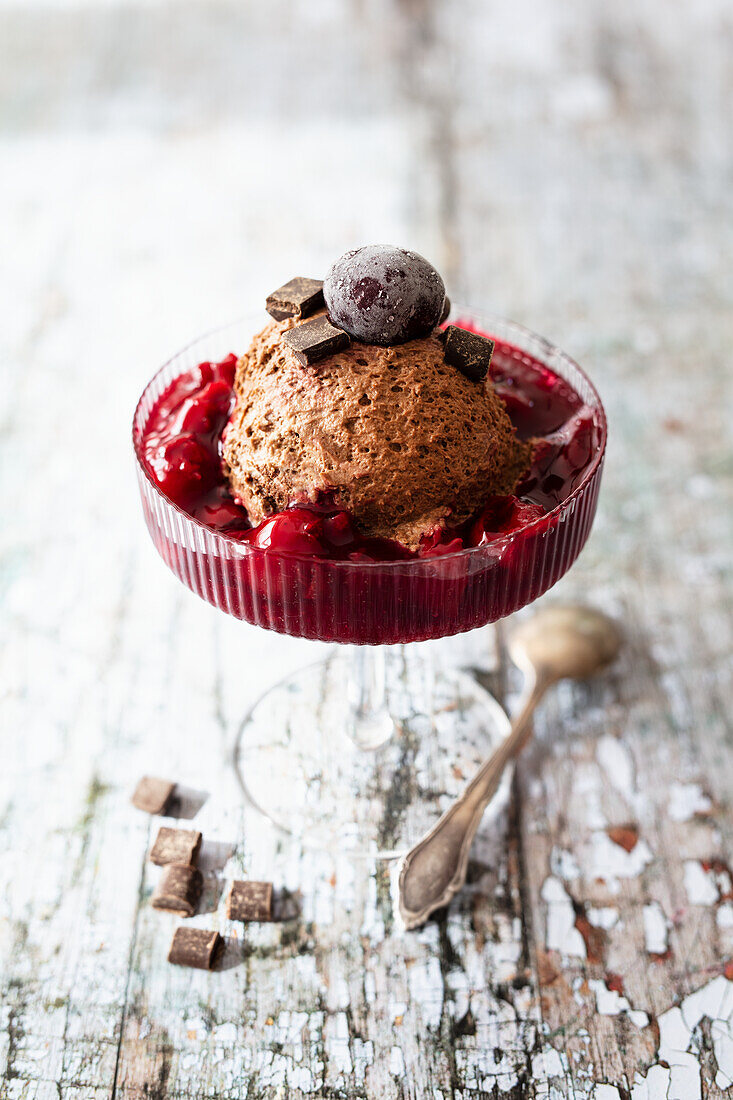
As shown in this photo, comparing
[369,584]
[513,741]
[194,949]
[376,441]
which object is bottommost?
[194,949]

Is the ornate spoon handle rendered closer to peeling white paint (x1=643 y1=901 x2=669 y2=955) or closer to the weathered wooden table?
the weathered wooden table

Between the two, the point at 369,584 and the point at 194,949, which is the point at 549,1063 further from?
the point at 369,584

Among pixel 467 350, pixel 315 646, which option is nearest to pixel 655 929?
pixel 315 646

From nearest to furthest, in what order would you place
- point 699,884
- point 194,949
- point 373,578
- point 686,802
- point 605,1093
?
1. point 373,578
2. point 605,1093
3. point 194,949
4. point 699,884
5. point 686,802

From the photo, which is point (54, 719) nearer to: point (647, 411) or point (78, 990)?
point (78, 990)

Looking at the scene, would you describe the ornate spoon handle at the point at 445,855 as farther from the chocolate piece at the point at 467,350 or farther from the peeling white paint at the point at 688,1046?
the chocolate piece at the point at 467,350

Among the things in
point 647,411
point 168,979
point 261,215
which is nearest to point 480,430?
point 168,979
